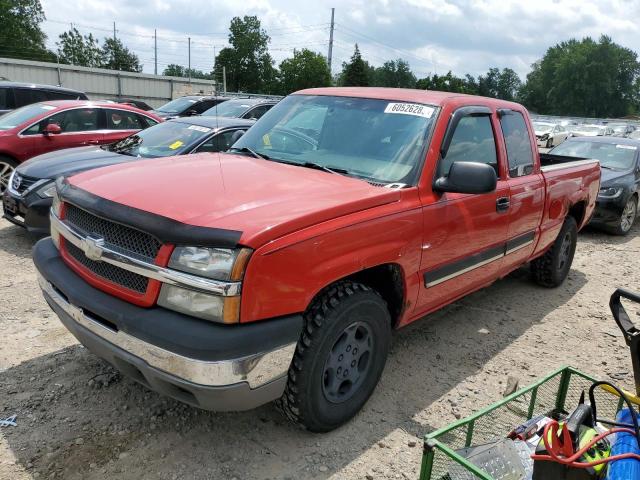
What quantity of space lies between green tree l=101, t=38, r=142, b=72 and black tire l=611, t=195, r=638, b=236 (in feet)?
263

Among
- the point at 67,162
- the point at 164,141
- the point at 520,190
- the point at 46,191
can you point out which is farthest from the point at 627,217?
the point at 46,191

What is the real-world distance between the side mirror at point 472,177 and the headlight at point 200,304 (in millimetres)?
1605

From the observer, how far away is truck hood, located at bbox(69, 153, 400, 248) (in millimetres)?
2494

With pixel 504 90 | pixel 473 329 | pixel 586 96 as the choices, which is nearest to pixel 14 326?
pixel 473 329

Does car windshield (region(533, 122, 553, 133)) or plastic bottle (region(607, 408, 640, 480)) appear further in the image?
car windshield (region(533, 122, 553, 133))

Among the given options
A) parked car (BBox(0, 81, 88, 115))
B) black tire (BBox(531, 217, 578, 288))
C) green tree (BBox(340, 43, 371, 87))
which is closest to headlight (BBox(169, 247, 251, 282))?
black tire (BBox(531, 217, 578, 288))

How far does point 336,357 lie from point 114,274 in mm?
1234

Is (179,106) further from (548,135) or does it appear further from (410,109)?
A: (548,135)

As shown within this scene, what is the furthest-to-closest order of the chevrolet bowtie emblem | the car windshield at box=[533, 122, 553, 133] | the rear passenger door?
1. the car windshield at box=[533, 122, 553, 133]
2. the rear passenger door
3. the chevrolet bowtie emblem

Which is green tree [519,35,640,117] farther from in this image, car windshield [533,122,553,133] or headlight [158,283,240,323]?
headlight [158,283,240,323]

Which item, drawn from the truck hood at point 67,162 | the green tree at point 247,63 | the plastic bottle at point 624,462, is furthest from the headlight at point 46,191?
the green tree at point 247,63

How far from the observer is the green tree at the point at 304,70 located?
6938 cm

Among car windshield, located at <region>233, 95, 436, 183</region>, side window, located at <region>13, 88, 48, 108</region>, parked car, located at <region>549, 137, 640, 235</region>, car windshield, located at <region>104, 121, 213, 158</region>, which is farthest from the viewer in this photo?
side window, located at <region>13, 88, 48, 108</region>

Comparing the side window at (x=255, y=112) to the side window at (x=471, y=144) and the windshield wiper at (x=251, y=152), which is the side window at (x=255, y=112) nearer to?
the windshield wiper at (x=251, y=152)
